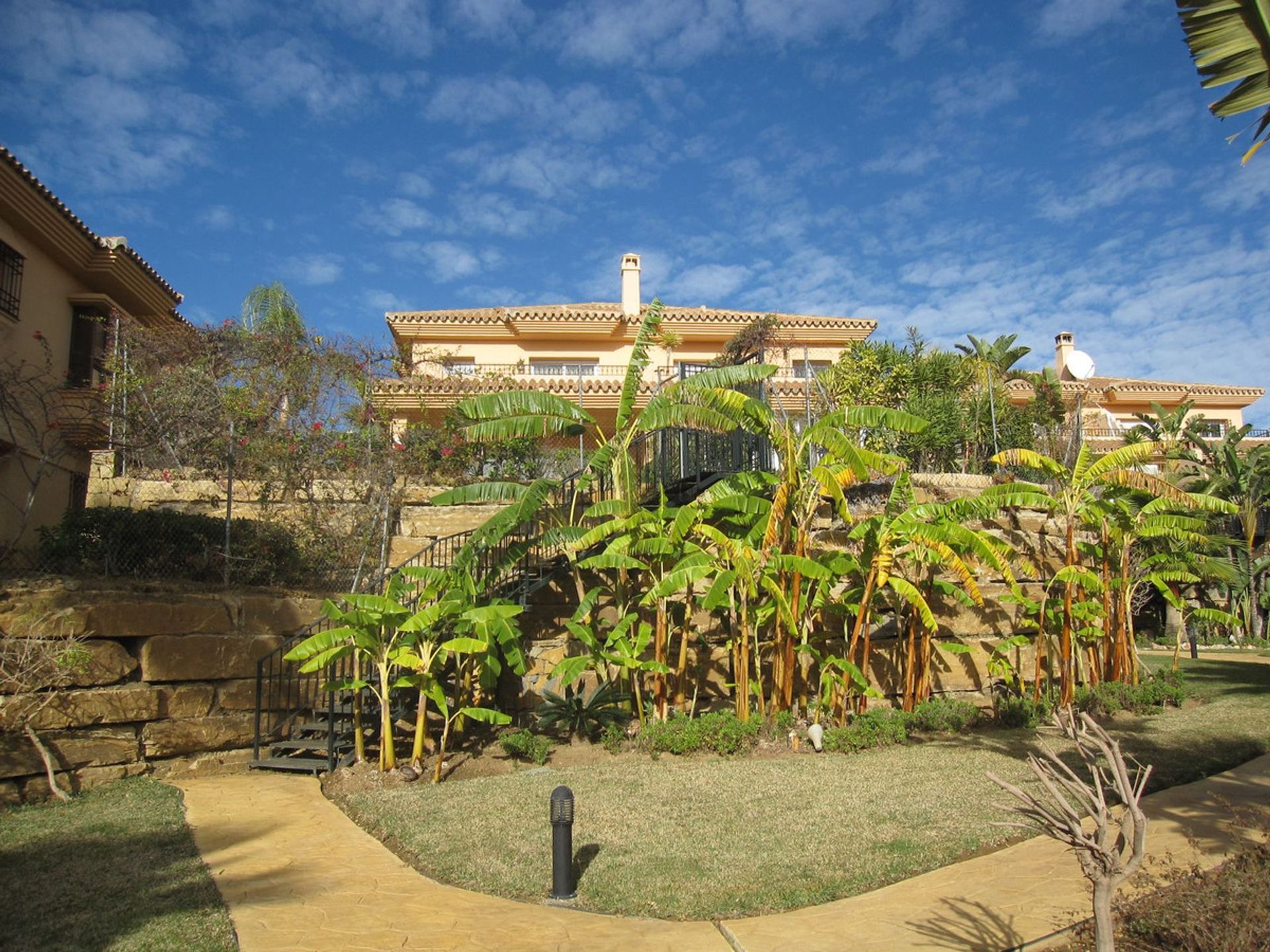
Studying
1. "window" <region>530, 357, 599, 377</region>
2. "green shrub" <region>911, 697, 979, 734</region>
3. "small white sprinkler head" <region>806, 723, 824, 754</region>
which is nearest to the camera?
"small white sprinkler head" <region>806, 723, 824, 754</region>

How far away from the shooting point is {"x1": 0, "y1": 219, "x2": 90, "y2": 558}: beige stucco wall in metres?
15.6

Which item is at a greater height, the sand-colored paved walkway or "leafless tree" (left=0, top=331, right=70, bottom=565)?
"leafless tree" (left=0, top=331, right=70, bottom=565)

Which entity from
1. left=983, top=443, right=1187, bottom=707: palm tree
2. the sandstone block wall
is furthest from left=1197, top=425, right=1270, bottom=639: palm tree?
the sandstone block wall


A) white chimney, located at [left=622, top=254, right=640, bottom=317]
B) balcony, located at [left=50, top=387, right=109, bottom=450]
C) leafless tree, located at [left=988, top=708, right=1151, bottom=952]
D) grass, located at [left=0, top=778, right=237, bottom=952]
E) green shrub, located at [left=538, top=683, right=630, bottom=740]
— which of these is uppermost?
white chimney, located at [left=622, top=254, right=640, bottom=317]

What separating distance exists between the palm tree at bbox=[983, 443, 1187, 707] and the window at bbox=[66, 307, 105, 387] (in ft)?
56.3

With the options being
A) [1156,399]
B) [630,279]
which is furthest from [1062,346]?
[630,279]

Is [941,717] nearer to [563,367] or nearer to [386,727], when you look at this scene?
[386,727]

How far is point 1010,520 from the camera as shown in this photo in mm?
14734

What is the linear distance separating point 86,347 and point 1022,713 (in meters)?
18.8

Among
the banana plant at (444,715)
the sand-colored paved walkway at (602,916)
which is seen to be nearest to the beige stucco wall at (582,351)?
the banana plant at (444,715)

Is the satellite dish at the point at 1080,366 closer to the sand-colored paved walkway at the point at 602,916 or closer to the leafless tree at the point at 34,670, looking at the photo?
the sand-colored paved walkway at the point at 602,916

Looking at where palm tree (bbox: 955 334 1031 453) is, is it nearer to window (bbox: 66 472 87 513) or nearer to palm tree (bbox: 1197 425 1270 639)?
palm tree (bbox: 1197 425 1270 639)

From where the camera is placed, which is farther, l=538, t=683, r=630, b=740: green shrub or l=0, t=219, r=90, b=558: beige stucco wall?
l=0, t=219, r=90, b=558: beige stucco wall

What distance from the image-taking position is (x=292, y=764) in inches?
387
